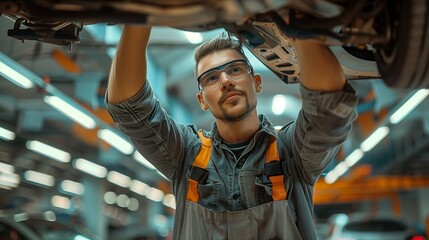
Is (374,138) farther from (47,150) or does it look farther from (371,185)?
(371,185)

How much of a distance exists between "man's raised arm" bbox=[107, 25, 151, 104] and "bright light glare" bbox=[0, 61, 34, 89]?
8.37 ft

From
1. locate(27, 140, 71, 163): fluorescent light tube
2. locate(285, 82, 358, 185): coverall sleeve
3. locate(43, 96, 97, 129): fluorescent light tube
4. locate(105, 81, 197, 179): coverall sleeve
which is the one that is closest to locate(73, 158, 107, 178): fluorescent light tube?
locate(27, 140, 71, 163): fluorescent light tube

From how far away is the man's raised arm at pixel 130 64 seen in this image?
1695mm

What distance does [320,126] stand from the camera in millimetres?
1609

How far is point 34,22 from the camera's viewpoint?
5.83ft

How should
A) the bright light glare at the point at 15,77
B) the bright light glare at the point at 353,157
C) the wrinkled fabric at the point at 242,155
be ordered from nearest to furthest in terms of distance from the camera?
the wrinkled fabric at the point at 242,155 → the bright light glare at the point at 15,77 → the bright light glare at the point at 353,157

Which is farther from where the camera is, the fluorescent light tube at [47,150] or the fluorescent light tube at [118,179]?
the fluorescent light tube at [118,179]

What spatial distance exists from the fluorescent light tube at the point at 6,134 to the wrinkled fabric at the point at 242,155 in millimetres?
5851

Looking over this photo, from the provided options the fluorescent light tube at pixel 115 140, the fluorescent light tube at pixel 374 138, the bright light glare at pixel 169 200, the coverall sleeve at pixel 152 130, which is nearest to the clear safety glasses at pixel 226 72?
the coverall sleeve at pixel 152 130

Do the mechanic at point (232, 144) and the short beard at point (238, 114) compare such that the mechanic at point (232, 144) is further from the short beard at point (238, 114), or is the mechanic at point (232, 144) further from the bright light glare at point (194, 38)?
the bright light glare at point (194, 38)

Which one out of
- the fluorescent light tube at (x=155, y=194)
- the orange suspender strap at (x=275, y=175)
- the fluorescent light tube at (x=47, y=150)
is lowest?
the orange suspender strap at (x=275, y=175)

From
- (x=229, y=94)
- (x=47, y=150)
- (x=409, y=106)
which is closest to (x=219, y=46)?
(x=229, y=94)

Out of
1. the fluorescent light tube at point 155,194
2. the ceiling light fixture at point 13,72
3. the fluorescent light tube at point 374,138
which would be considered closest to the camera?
the ceiling light fixture at point 13,72

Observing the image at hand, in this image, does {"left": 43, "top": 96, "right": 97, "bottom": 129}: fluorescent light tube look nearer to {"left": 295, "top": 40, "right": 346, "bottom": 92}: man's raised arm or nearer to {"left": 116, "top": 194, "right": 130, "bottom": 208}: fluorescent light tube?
{"left": 295, "top": 40, "right": 346, "bottom": 92}: man's raised arm
